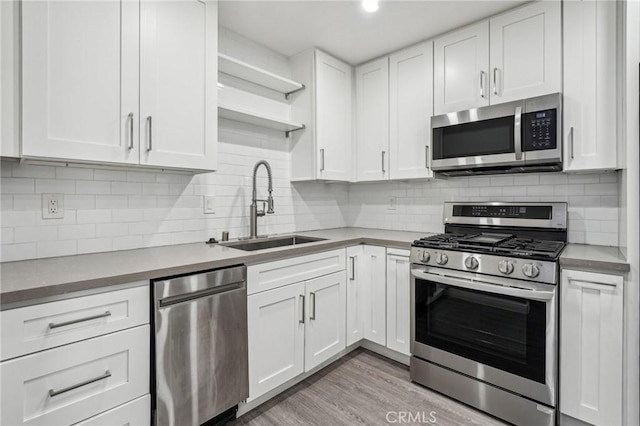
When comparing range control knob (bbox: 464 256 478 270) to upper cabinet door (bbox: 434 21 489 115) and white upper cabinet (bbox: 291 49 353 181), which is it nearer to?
upper cabinet door (bbox: 434 21 489 115)

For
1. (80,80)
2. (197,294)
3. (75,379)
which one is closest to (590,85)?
(197,294)

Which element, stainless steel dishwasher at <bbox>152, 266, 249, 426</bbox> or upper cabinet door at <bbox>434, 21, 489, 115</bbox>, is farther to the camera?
upper cabinet door at <bbox>434, 21, 489, 115</bbox>

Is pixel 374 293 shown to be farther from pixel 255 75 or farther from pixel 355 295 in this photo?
pixel 255 75

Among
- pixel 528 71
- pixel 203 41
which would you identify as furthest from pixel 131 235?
pixel 528 71

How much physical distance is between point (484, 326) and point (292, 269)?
118 centimetres

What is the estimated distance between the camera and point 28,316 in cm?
→ 113

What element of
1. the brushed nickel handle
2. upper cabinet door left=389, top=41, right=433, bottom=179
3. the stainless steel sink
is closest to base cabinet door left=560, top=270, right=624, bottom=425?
the brushed nickel handle

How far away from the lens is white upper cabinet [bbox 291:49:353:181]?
8.84 feet

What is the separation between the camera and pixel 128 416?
1.36 meters

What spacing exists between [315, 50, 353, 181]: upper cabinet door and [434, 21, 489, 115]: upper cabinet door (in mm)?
799

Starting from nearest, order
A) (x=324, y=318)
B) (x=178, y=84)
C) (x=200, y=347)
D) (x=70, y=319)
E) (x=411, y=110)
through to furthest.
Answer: (x=70, y=319), (x=200, y=347), (x=178, y=84), (x=324, y=318), (x=411, y=110)

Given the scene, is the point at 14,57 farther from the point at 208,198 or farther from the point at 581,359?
the point at 581,359

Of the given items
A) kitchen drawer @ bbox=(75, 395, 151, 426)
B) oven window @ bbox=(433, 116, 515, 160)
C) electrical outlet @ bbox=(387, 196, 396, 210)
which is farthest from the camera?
electrical outlet @ bbox=(387, 196, 396, 210)
